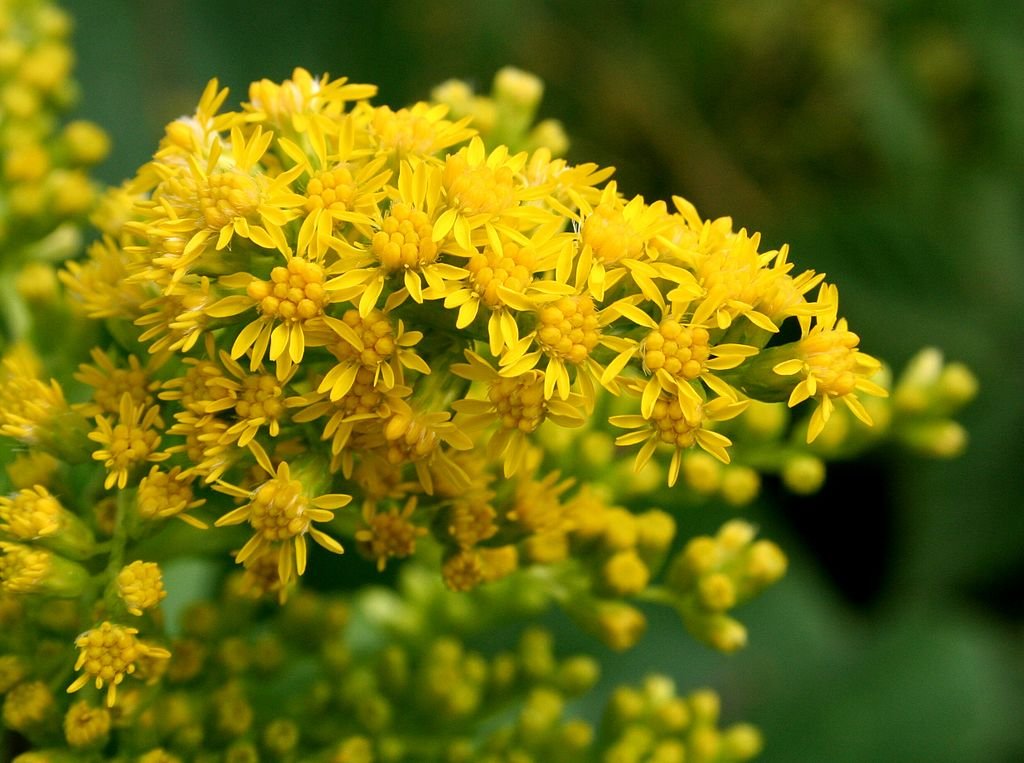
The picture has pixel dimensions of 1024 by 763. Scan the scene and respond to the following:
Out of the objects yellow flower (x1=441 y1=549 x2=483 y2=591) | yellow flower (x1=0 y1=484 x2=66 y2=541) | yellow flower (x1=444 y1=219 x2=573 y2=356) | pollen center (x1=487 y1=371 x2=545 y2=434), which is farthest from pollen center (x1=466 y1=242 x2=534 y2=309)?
yellow flower (x1=0 y1=484 x2=66 y2=541)

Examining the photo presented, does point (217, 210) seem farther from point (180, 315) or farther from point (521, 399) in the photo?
point (521, 399)

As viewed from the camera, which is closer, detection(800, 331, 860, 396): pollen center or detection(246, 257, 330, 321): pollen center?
detection(246, 257, 330, 321): pollen center

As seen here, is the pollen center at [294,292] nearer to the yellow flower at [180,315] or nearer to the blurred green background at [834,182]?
the yellow flower at [180,315]

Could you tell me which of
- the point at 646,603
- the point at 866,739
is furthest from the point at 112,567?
the point at 866,739

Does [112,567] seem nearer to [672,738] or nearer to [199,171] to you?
[199,171]

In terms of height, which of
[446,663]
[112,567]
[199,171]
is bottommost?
A: [112,567]

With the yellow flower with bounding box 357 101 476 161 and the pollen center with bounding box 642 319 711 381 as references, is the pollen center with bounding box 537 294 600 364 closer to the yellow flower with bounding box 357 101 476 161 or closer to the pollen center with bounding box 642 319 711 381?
the pollen center with bounding box 642 319 711 381

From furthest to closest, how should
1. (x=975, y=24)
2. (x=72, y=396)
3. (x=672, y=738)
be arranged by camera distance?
(x=975, y=24) < (x=672, y=738) < (x=72, y=396)
